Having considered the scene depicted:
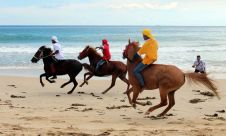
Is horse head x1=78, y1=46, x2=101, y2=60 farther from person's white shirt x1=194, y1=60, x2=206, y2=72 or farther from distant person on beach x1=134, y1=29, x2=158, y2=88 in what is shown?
distant person on beach x1=134, y1=29, x2=158, y2=88

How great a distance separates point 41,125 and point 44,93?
629cm

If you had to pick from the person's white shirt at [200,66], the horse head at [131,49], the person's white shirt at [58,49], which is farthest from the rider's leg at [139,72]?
the person's white shirt at [200,66]

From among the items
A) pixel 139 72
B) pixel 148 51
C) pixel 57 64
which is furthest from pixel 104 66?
pixel 148 51

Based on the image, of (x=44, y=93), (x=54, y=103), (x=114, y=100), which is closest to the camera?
(x=54, y=103)

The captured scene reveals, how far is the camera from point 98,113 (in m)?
11.0

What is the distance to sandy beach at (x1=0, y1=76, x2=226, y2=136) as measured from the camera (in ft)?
27.9

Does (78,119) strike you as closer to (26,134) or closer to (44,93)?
(26,134)

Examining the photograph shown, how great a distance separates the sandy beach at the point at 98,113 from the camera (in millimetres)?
8500

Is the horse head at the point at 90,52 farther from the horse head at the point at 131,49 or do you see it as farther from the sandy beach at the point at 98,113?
the horse head at the point at 131,49

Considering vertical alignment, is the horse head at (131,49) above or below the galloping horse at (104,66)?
above

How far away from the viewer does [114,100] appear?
13.7 meters

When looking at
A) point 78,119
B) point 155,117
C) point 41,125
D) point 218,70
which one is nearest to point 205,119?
point 155,117

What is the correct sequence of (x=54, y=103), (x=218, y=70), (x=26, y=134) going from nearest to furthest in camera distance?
(x=26, y=134) → (x=54, y=103) → (x=218, y=70)

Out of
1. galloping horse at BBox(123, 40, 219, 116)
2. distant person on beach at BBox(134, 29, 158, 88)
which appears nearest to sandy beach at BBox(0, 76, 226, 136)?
galloping horse at BBox(123, 40, 219, 116)
